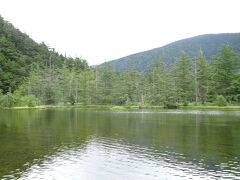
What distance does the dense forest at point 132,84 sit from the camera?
7275 cm

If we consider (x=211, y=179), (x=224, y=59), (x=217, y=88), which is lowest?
(x=211, y=179)

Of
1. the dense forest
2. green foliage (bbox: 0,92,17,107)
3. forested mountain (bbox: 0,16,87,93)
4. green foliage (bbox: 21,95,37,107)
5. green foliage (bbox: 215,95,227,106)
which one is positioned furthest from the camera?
forested mountain (bbox: 0,16,87,93)

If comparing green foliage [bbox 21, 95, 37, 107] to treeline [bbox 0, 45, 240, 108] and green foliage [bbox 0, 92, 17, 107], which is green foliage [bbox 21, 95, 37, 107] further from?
green foliage [bbox 0, 92, 17, 107]

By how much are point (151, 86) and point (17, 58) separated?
Answer: 63.3 m

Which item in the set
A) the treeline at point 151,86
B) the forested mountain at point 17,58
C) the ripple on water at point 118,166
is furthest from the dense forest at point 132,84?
the ripple on water at point 118,166

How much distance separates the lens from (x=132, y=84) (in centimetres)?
8719

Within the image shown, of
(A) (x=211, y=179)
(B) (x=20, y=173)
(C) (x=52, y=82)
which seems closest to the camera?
(A) (x=211, y=179)

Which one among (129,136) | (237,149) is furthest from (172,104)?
(237,149)

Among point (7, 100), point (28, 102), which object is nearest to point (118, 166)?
point (7, 100)

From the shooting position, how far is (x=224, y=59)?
73.4 meters

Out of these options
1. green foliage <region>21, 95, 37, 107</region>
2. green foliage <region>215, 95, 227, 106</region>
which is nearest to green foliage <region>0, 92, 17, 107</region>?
green foliage <region>21, 95, 37, 107</region>

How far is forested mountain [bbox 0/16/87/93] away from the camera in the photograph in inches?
3622

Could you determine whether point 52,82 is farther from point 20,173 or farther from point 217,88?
point 20,173

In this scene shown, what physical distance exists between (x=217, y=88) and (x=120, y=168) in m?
66.6
